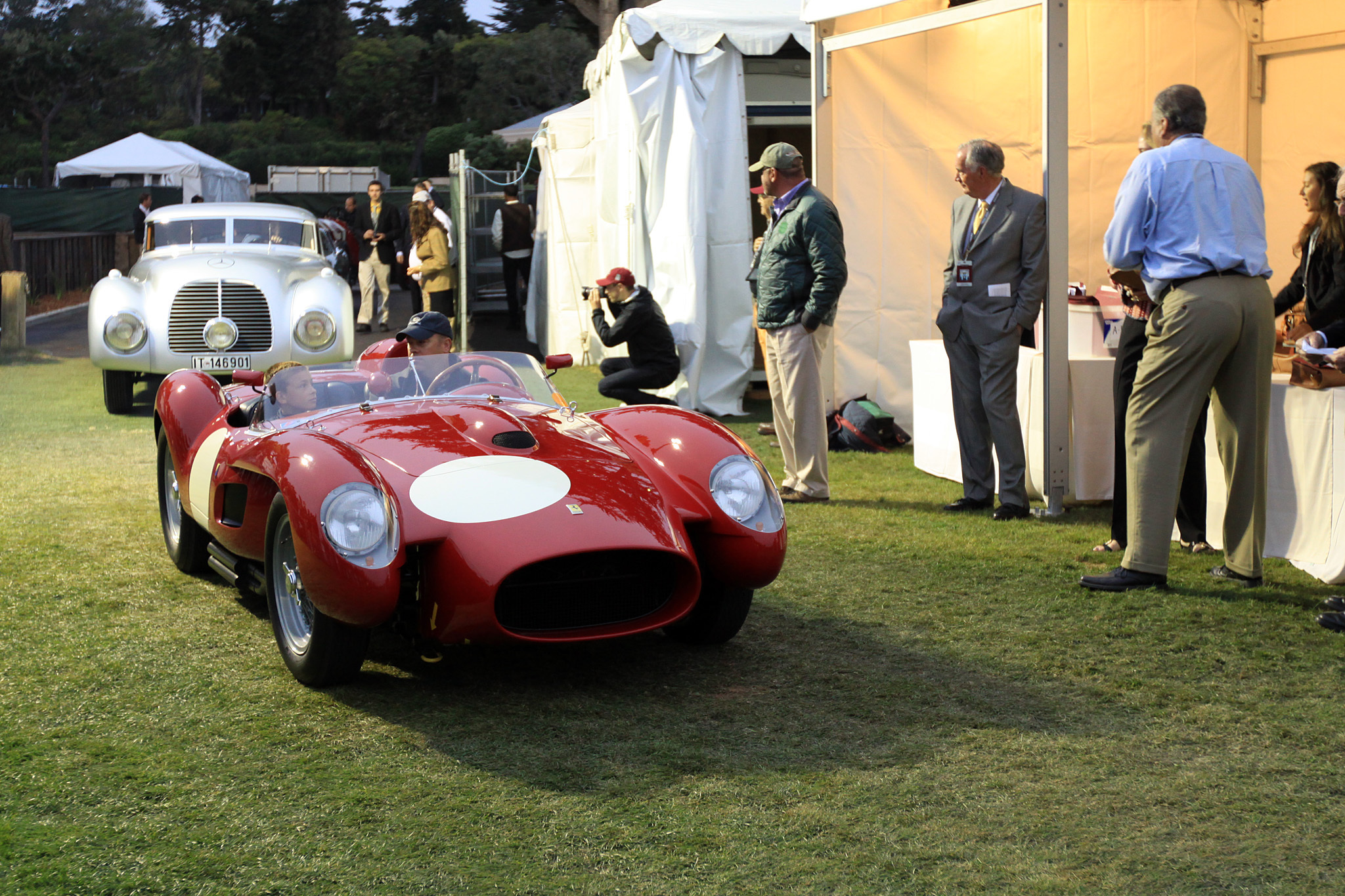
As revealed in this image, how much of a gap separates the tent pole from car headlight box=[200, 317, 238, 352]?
739 cm

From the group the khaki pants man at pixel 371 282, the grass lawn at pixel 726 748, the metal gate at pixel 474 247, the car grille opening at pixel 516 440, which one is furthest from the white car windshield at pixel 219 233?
the car grille opening at pixel 516 440

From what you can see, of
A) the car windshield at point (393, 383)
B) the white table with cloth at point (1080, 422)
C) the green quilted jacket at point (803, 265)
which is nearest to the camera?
the car windshield at point (393, 383)

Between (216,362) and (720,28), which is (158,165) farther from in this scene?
(720,28)

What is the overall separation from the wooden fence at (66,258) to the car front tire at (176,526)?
16.5m

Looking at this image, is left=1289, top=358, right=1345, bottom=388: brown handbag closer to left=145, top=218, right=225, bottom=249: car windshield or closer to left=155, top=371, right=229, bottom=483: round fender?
left=155, top=371, right=229, bottom=483: round fender

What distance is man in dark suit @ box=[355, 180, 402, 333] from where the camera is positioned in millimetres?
16953

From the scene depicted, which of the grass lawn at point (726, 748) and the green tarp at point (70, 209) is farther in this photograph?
the green tarp at point (70, 209)

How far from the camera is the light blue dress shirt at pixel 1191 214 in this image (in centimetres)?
496

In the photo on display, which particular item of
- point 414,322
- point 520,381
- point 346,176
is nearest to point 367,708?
point 520,381

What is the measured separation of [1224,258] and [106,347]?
917 centimetres

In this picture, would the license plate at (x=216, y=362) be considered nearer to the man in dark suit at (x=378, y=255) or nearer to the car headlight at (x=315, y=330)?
the car headlight at (x=315, y=330)

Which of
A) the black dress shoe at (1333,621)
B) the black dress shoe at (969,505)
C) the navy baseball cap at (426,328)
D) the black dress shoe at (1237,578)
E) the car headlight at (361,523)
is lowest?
the black dress shoe at (1333,621)

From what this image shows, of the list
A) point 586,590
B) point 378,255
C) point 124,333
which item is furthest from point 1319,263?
point 378,255

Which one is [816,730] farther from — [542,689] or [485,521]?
[485,521]
